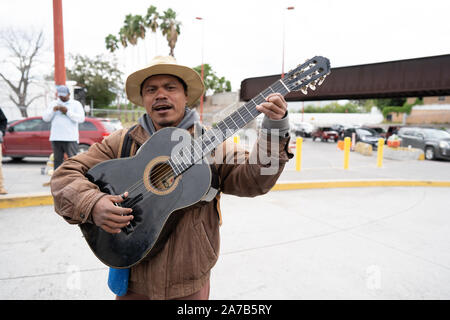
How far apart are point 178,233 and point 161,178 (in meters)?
0.31

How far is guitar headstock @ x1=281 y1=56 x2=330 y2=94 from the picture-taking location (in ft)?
4.79

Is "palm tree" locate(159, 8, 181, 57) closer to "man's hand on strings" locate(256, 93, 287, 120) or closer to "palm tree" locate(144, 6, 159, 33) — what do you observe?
"palm tree" locate(144, 6, 159, 33)

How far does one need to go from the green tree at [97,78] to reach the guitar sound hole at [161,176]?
35.6 m

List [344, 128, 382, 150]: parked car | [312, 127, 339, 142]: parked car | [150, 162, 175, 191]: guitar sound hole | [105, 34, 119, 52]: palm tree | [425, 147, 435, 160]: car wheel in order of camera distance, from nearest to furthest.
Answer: [150, 162, 175, 191]: guitar sound hole → [425, 147, 435, 160]: car wheel → [344, 128, 382, 150]: parked car → [312, 127, 339, 142]: parked car → [105, 34, 119, 52]: palm tree

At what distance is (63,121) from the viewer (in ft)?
16.4

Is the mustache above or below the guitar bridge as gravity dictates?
above

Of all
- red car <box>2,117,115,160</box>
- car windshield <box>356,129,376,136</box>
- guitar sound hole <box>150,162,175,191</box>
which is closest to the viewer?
guitar sound hole <box>150,162,175,191</box>

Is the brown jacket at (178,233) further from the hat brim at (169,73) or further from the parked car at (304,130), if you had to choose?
the parked car at (304,130)

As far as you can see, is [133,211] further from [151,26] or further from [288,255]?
[151,26]

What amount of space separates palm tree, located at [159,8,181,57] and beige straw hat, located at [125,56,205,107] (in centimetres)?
2949

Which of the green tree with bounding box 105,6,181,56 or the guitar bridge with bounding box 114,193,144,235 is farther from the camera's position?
the green tree with bounding box 105,6,181,56

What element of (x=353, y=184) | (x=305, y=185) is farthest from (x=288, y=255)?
(x=353, y=184)

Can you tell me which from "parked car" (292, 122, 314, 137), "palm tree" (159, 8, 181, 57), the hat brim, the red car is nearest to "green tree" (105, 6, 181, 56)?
"palm tree" (159, 8, 181, 57)

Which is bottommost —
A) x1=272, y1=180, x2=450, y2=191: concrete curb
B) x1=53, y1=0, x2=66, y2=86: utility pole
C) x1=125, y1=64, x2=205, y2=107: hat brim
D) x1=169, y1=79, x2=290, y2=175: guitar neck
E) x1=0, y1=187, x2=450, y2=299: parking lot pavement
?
x1=0, y1=187, x2=450, y2=299: parking lot pavement
